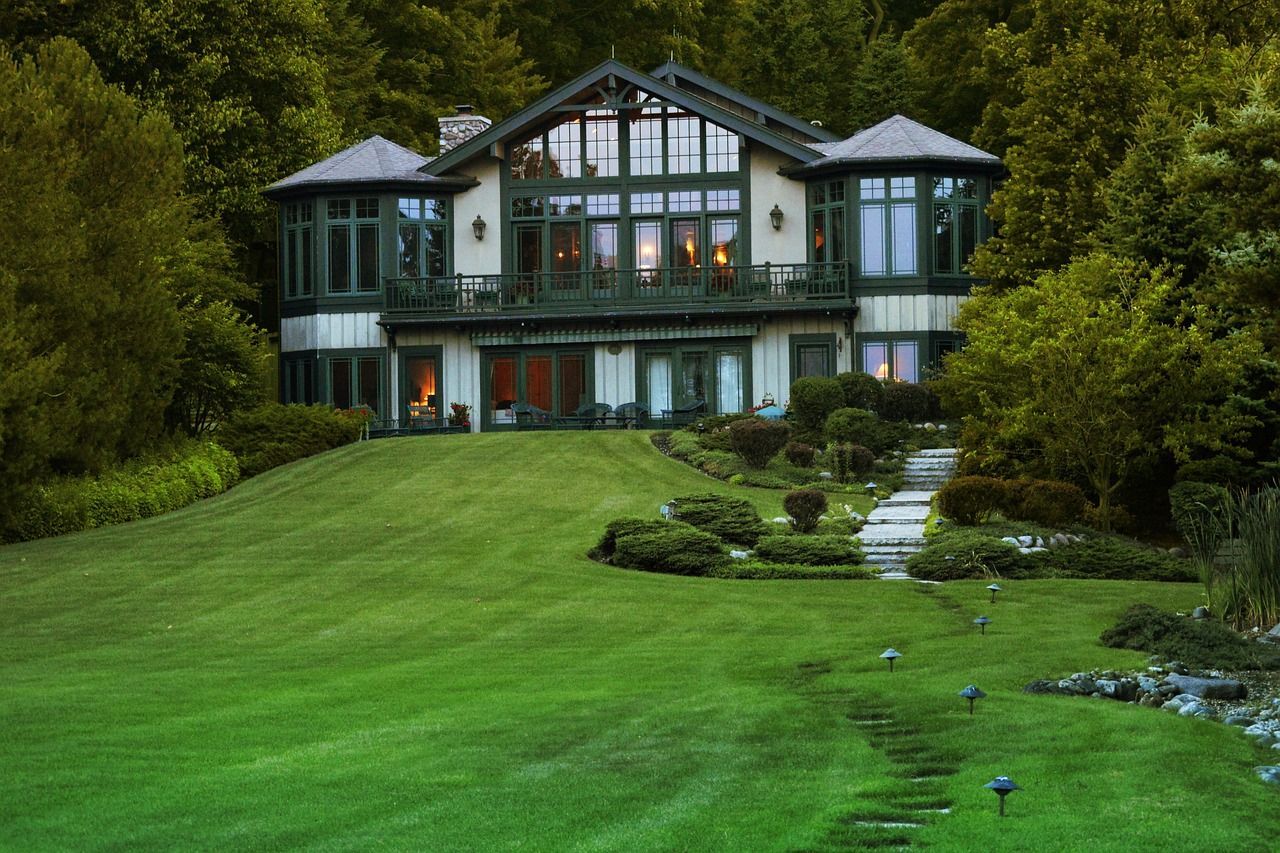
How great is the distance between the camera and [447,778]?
29.9 feet

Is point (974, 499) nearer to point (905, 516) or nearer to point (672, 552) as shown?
point (905, 516)

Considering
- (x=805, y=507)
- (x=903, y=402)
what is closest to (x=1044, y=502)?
(x=805, y=507)

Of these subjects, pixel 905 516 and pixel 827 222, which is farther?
pixel 827 222

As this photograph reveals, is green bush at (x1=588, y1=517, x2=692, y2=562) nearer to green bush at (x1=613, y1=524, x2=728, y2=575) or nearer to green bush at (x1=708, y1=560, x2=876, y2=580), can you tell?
green bush at (x1=613, y1=524, x2=728, y2=575)

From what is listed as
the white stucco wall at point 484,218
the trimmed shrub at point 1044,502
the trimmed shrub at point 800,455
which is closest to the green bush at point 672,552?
the trimmed shrub at point 1044,502

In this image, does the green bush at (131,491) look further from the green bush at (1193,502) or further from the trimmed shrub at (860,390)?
the green bush at (1193,502)

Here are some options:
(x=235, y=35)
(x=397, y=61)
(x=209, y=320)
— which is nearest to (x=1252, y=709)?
(x=209, y=320)

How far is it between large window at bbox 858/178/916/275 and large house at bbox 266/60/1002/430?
3cm

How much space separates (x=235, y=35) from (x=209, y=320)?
35.4ft

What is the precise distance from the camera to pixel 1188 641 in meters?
13.6

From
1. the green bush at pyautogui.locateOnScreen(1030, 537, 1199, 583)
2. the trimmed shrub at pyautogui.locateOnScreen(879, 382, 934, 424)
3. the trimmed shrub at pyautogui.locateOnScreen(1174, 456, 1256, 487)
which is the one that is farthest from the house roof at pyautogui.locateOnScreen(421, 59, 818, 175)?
the green bush at pyautogui.locateOnScreen(1030, 537, 1199, 583)

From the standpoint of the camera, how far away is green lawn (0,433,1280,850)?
815 centimetres

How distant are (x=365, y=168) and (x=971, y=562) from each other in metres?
22.6

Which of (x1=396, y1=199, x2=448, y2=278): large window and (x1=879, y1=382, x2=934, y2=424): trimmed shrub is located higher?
(x1=396, y1=199, x2=448, y2=278): large window
